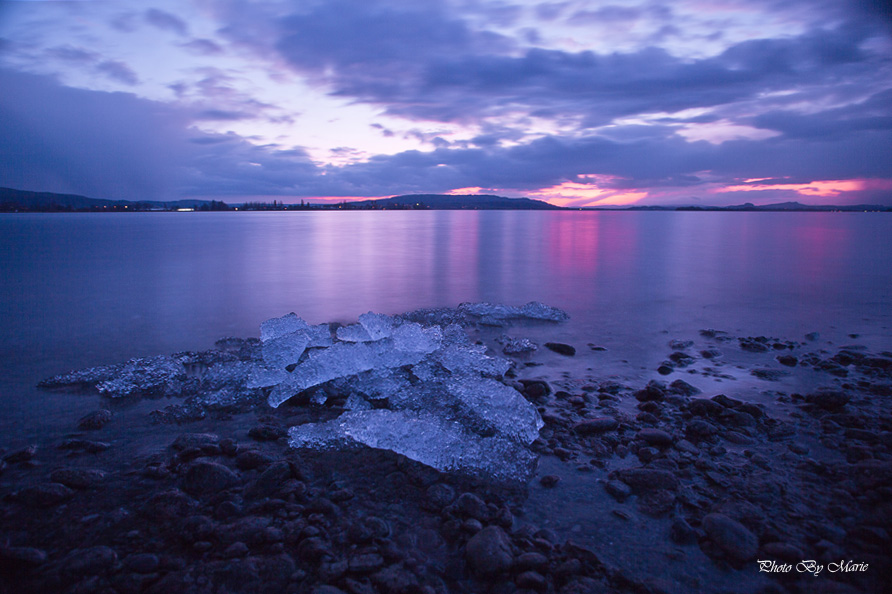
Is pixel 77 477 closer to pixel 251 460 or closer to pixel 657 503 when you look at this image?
pixel 251 460

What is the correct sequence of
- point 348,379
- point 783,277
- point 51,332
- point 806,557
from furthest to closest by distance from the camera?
point 783,277 → point 51,332 → point 348,379 → point 806,557

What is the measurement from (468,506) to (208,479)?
1738 millimetres

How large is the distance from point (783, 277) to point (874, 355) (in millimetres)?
7488

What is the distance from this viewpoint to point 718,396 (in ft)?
13.0

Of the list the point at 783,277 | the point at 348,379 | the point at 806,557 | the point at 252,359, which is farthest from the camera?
the point at 783,277

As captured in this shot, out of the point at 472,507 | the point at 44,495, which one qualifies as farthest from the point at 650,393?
the point at 44,495

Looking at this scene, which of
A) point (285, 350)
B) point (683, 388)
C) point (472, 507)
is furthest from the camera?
point (285, 350)

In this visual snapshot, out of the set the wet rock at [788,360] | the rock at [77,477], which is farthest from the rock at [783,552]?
the rock at [77,477]

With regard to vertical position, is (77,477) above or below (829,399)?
below

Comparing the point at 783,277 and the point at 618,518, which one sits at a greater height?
the point at 783,277

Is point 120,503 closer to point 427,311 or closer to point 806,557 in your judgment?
point 806,557

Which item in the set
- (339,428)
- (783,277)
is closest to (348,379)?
(339,428)

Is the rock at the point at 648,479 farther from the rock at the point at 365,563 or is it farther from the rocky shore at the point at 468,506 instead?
the rock at the point at 365,563

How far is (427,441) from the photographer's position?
3.21 m
